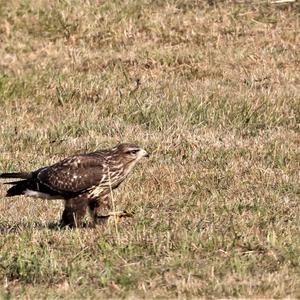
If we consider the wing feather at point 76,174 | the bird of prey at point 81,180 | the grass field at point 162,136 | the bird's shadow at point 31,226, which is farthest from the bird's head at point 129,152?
the bird's shadow at point 31,226

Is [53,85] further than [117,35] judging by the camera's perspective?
No

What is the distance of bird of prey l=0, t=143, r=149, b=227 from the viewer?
875cm

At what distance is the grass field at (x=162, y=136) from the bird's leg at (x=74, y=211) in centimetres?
23

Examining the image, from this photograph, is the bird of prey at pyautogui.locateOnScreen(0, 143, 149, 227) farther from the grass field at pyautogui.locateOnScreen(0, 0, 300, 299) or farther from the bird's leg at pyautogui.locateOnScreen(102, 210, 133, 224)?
the grass field at pyautogui.locateOnScreen(0, 0, 300, 299)

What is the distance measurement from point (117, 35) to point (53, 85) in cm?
295

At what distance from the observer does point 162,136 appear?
1273 cm

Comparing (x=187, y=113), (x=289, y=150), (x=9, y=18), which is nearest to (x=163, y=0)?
(x=9, y=18)

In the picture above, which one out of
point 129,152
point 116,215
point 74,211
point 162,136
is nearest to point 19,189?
point 74,211

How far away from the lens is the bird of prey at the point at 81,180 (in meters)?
8.75

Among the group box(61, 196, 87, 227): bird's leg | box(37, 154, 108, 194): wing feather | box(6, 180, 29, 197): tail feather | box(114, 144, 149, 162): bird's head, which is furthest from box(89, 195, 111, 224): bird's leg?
box(6, 180, 29, 197): tail feather

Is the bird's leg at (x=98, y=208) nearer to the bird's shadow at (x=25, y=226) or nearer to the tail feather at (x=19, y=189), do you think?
the bird's shadow at (x=25, y=226)

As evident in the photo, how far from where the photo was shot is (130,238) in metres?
7.96

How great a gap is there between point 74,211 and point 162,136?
401 cm

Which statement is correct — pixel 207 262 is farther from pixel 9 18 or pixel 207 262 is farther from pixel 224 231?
pixel 9 18
